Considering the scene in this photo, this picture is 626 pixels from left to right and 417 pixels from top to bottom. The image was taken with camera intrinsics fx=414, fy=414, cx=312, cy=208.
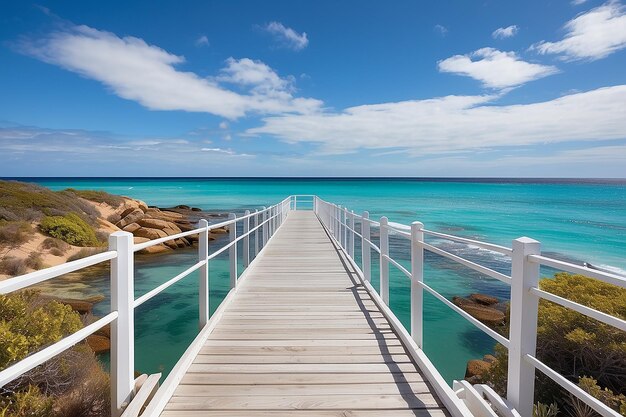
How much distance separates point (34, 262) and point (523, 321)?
1350 centimetres

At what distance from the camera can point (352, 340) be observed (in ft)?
13.2

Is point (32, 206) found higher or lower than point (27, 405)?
higher

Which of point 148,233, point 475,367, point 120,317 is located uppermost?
point 120,317

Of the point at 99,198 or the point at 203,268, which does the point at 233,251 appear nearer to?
the point at 203,268

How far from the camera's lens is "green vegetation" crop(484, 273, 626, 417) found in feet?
13.5

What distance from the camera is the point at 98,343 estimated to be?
7.19m

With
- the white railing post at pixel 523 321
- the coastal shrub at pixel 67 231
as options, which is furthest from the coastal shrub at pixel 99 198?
the white railing post at pixel 523 321

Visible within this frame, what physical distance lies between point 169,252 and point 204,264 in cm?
1417

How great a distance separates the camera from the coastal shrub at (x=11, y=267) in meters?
11.2

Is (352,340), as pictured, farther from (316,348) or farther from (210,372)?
(210,372)

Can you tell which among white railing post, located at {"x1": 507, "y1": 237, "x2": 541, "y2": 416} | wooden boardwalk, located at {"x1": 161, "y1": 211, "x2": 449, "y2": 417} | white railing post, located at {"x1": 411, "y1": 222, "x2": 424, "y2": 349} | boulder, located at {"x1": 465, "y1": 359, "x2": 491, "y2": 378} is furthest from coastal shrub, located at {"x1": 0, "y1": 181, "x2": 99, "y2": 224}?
white railing post, located at {"x1": 507, "y1": 237, "x2": 541, "y2": 416}

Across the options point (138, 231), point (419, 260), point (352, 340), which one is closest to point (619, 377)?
point (419, 260)

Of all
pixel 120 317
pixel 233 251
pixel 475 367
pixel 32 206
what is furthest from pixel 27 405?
pixel 32 206

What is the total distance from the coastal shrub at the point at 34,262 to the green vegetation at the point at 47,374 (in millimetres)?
8823
